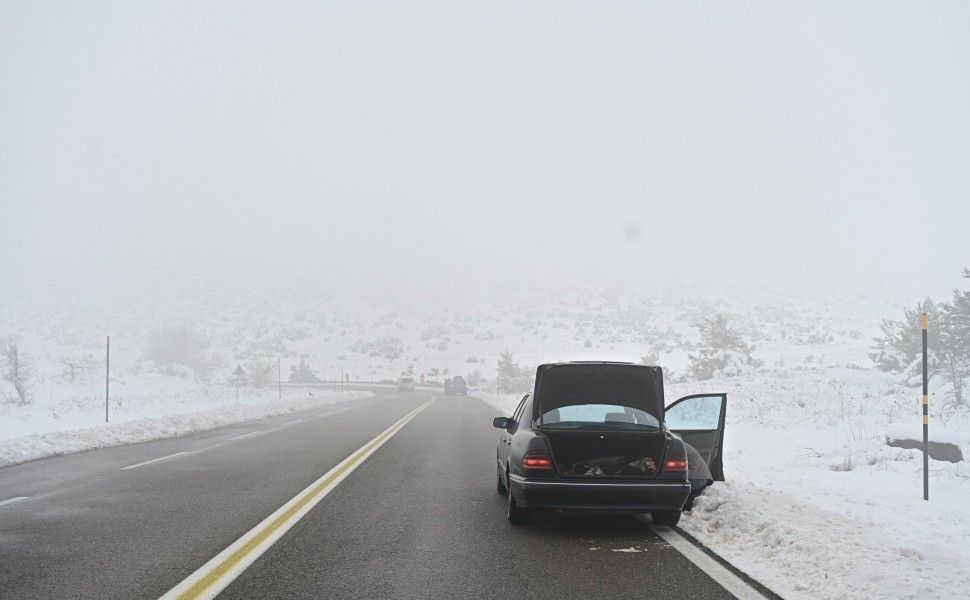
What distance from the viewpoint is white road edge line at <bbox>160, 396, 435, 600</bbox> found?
15.6 ft

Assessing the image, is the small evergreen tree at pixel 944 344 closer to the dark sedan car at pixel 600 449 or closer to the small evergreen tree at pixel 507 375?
the dark sedan car at pixel 600 449

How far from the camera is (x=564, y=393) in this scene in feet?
25.5

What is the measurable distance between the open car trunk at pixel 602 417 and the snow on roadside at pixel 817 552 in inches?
38.5

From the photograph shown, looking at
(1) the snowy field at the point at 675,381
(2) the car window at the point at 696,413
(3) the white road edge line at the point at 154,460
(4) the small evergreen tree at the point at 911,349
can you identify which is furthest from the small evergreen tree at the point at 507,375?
(2) the car window at the point at 696,413

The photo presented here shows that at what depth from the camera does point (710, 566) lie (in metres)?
5.50

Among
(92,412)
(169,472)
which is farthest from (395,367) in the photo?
(169,472)

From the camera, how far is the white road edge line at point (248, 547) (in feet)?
15.6

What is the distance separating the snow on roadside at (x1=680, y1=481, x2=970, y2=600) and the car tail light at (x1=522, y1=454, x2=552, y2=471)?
153cm

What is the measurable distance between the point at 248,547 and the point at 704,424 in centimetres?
528

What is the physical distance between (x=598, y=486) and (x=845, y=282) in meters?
174

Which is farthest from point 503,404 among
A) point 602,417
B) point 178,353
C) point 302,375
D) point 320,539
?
point 302,375

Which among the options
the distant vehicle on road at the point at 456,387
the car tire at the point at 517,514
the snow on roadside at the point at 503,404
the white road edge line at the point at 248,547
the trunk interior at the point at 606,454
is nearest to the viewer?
the white road edge line at the point at 248,547

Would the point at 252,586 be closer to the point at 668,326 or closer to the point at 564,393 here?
the point at 564,393

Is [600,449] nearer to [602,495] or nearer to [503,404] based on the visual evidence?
[602,495]
